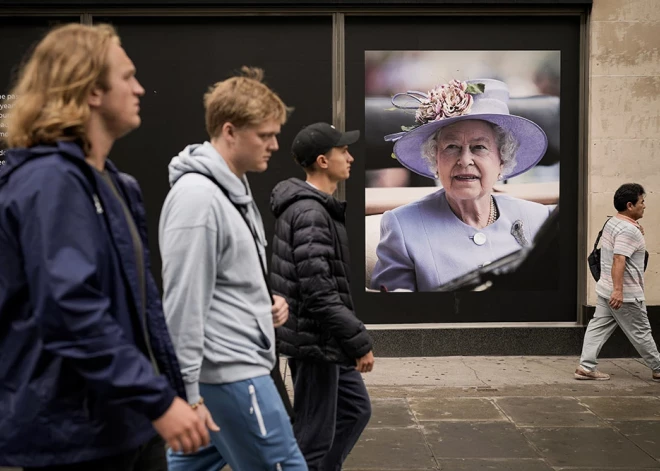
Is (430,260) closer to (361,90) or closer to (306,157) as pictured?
(361,90)

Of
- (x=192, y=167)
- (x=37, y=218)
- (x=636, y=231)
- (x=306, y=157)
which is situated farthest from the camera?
(x=636, y=231)

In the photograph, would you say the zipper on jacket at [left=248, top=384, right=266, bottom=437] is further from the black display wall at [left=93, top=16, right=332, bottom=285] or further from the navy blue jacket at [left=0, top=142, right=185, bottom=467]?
the black display wall at [left=93, top=16, right=332, bottom=285]

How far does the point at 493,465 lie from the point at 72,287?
3958 mm

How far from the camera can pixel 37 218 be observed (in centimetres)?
215

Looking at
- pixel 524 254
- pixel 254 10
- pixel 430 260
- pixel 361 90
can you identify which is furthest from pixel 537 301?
pixel 254 10

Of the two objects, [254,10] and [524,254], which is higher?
[254,10]

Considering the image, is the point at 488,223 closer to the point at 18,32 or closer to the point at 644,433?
the point at 644,433

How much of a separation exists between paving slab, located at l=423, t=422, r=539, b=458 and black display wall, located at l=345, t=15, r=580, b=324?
110 inches

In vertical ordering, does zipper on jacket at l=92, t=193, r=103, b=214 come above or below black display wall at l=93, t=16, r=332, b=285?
below

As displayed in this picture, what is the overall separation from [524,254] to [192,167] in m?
6.63

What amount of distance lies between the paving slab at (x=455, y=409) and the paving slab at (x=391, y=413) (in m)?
0.07

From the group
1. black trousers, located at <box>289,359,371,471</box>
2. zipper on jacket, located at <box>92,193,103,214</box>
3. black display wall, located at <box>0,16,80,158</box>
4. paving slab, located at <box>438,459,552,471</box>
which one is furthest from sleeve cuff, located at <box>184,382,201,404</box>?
black display wall, located at <box>0,16,80,158</box>

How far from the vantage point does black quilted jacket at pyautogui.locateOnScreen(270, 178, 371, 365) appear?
13.8 feet

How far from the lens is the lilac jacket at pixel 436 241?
30.5 ft
